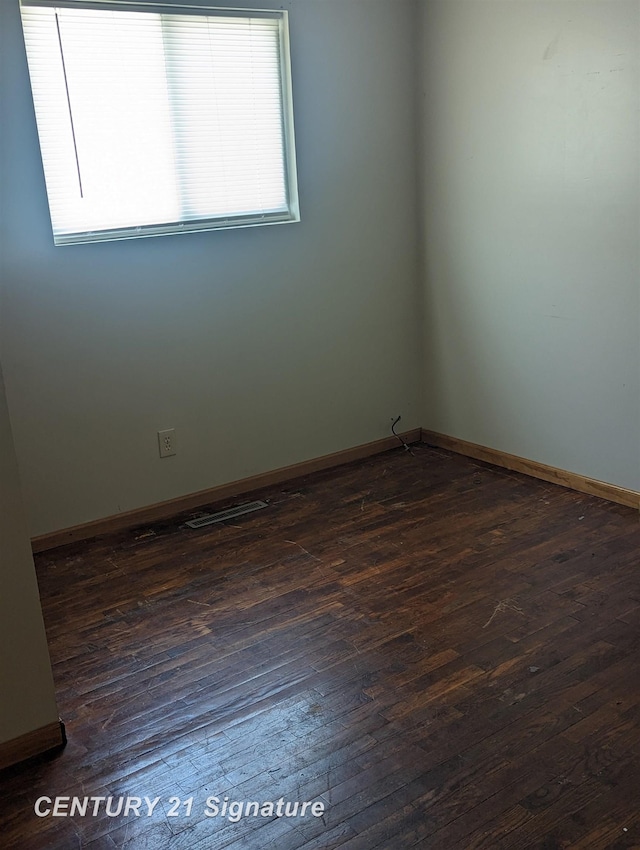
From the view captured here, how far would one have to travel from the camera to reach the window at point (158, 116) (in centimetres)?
310

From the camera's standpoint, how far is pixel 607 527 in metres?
3.26

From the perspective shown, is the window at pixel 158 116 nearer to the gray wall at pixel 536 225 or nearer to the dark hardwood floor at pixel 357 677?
the gray wall at pixel 536 225

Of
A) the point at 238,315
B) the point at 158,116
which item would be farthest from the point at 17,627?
the point at 158,116

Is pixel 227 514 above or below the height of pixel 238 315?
below

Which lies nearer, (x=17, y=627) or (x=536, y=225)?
(x=17, y=627)

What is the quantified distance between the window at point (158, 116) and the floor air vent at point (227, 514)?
1258mm

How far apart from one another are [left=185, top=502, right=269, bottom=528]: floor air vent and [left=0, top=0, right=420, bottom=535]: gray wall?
186 millimetres

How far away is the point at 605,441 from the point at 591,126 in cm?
131

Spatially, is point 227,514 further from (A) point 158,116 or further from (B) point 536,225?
(B) point 536,225

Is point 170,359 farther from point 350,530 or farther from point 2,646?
point 2,646

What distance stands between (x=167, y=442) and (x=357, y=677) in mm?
1618

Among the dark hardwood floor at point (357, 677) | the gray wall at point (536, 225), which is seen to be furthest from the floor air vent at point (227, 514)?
the gray wall at point (536, 225)

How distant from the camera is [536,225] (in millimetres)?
3586

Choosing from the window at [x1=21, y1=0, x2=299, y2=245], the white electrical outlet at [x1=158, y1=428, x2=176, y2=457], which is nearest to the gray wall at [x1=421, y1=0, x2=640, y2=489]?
the window at [x1=21, y1=0, x2=299, y2=245]
